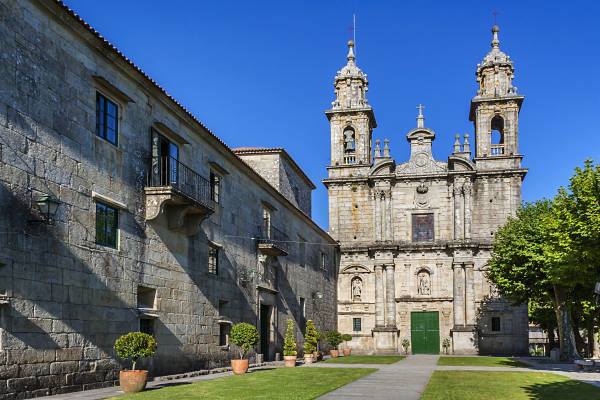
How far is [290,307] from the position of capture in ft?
107

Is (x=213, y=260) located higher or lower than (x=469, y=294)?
higher

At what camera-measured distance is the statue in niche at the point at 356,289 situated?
46.1 metres

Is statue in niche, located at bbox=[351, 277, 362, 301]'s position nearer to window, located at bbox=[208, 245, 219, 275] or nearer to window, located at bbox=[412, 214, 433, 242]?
window, located at bbox=[412, 214, 433, 242]

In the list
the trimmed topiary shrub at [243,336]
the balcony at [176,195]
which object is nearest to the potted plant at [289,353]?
the trimmed topiary shrub at [243,336]

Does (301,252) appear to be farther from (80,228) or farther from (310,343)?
(80,228)

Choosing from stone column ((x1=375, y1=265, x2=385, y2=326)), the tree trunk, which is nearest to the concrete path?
the tree trunk

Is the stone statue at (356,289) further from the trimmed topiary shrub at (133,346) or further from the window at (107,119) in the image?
the trimmed topiary shrub at (133,346)

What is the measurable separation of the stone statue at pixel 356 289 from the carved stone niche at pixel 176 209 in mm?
26968

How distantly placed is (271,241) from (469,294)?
19393mm

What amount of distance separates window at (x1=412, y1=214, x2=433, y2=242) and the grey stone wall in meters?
25.5

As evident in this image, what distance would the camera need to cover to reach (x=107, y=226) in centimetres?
1557

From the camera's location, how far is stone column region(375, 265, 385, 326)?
44.8 metres

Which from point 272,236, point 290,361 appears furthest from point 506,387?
point 272,236

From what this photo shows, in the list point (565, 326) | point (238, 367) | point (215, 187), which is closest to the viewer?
point (238, 367)
